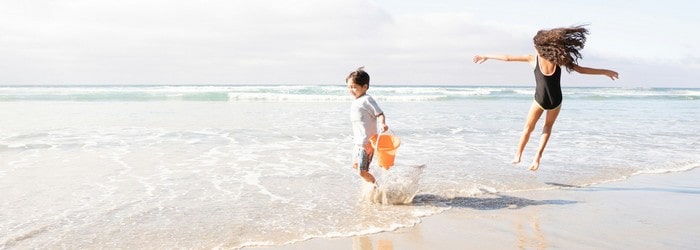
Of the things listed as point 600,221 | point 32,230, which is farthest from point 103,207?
point 600,221

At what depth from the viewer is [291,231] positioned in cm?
523

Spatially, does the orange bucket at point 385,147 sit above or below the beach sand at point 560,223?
above

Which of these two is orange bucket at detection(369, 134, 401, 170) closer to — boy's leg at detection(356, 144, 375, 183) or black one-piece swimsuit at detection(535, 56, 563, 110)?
boy's leg at detection(356, 144, 375, 183)

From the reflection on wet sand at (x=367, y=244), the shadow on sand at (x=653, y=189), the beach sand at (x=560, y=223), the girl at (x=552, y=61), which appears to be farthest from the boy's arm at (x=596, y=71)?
the reflection on wet sand at (x=367, y=244)

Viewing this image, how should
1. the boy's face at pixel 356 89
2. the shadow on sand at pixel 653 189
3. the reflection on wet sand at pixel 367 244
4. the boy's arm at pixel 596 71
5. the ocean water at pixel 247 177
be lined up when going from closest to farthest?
the reflection on wet sand at pixel 367 244 < the ocean water at pixel 247 177 < the boy's arm at pixel 596 71 < the boy's face at pixel 356 89 < the shadow on sand at pixel 653 189

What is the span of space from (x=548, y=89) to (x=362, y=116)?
2.02m

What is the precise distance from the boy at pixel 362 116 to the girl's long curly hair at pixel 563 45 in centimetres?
186

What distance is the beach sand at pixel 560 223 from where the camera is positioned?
4.82 m

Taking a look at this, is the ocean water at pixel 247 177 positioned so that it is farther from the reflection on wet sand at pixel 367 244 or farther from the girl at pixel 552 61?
the girl at pixel 552 61

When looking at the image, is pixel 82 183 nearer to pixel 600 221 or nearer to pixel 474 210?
pixel 474 210

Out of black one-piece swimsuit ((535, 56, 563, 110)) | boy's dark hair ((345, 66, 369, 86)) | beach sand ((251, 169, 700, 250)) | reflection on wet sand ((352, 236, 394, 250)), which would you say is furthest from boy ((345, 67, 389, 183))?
black one-piece swimsuit ((535, 56, 563, 110))

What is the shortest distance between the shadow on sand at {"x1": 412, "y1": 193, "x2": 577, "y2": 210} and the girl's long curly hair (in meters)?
1.60

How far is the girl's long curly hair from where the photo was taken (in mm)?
5832

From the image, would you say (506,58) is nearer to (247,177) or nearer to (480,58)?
(480,58)
